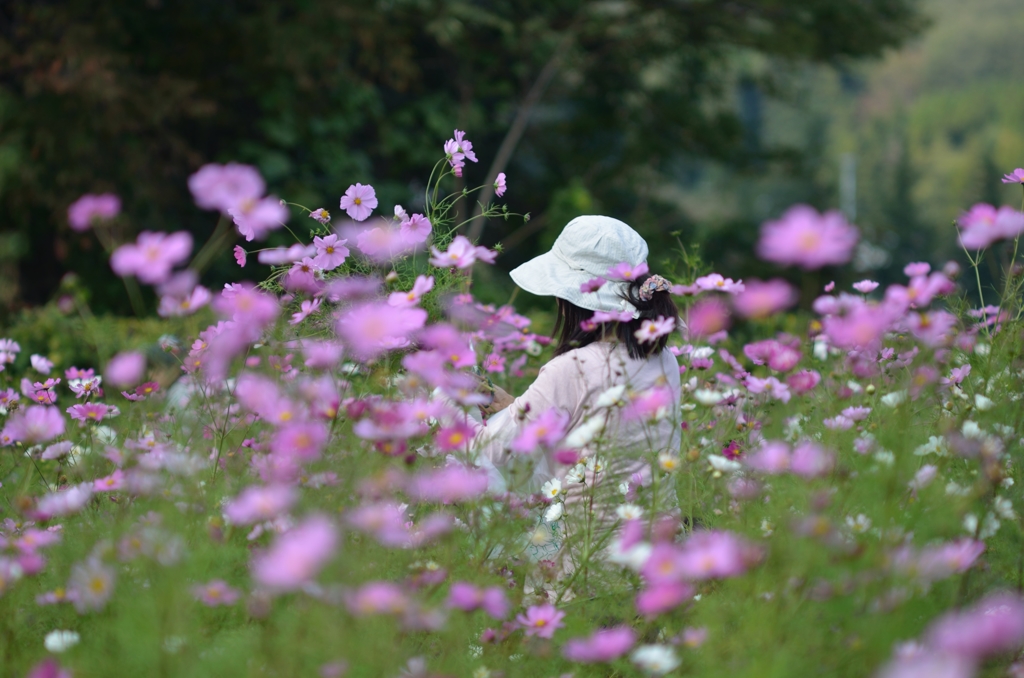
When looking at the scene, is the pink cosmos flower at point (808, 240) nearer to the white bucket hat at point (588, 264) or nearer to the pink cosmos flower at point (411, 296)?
the pink cosmos flower at point (411, 296)

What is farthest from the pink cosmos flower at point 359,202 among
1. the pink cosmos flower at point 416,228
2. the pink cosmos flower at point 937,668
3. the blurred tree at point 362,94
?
the blurred tree at point 362,94

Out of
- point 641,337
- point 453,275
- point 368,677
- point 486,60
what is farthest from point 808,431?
point 486,60

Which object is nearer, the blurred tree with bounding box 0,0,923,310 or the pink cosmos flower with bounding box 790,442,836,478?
the pink cosmos flower with bounding box 790,442,836,478

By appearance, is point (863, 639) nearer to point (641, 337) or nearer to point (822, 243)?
point (822, 243)

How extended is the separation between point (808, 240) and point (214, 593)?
936 mm

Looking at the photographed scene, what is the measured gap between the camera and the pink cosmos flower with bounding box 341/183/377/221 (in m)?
1.92

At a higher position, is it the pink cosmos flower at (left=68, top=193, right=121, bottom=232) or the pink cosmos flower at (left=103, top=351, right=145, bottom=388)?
the pink cosmos flower at (left=68, top=193, right=121, bottom=232)

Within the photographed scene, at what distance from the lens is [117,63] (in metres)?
6.68

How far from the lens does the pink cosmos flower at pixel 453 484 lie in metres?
1.30

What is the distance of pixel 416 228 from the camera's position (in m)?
1.85

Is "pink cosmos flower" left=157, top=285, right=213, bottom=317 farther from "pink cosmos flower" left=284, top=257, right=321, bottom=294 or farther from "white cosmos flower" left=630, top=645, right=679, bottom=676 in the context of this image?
"white cosmos flower" left=630, top=645, right=679, bottom=676

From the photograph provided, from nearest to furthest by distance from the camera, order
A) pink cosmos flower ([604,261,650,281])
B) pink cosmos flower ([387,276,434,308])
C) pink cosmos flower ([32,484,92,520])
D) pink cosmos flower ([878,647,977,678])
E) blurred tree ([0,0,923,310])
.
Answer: pink cosmos flower ([878,647,977,678])
pink cosmos flower ([32,484,92,520])
pink cosmos flower ([387,276,434,308])
pink cosmos flower ([604,261,650,281])
blurred tree ([0,0,923,310])

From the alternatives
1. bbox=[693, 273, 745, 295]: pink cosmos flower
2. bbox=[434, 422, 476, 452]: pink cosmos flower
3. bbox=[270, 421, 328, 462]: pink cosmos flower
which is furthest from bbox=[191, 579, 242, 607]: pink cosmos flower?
bbox=[693, 273, 745, 295]: pink cosmos flower

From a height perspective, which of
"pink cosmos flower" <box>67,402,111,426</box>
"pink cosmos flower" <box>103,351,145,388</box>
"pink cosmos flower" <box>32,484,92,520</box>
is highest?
"pink cosmos flower" <box>103,351,145,388</box>
